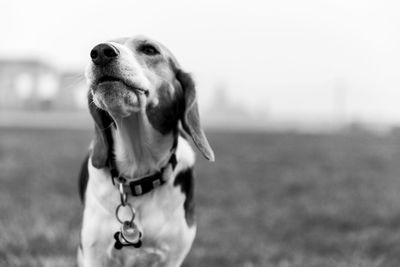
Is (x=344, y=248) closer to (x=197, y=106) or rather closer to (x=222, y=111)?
(x=197, y=106)

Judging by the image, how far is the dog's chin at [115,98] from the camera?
247 cm

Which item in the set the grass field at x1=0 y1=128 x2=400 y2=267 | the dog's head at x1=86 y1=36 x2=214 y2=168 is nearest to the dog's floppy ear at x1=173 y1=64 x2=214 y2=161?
the dog's head at x1=86 y1=36 x2=214 y2=168

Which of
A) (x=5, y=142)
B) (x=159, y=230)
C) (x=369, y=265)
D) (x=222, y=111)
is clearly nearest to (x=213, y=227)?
(x=369, y=265)

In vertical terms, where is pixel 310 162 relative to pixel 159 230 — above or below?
below

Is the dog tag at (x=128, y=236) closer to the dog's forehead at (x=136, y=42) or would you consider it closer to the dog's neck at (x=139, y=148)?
the dog's neck at (x=139, y=148)

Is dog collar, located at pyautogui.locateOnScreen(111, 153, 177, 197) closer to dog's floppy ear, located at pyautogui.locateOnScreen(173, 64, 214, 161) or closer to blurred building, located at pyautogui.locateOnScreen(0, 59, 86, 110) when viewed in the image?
dog's floppy ear, located at pyautogui.locateOnScreen(173, 64, 214, 161)

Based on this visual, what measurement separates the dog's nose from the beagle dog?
0.69ft

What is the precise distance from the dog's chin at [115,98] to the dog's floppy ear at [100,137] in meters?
0.27

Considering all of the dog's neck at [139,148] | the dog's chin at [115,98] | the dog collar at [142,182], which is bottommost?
the dog collar at [142,182]

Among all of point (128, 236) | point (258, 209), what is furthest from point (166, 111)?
point (258, 209)

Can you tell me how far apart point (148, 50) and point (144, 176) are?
0.65 m

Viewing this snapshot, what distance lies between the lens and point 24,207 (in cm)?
533

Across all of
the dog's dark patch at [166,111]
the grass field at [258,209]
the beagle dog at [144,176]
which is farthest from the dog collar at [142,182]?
the grass field at [258,209]

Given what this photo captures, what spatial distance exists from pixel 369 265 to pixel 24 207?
325 cm
